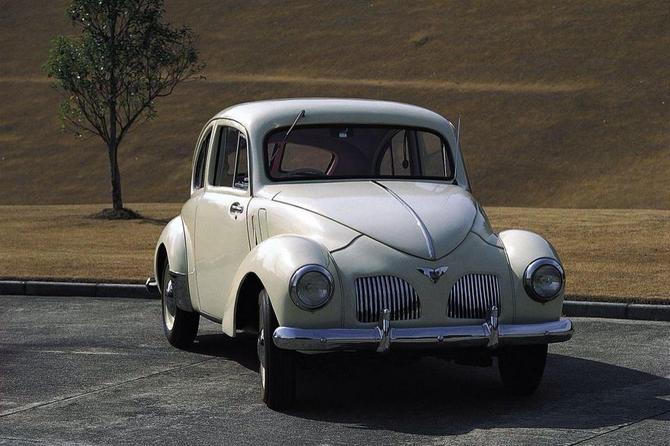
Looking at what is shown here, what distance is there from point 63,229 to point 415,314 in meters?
19.1

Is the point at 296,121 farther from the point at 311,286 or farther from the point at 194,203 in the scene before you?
the point at 311,286

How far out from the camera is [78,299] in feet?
42.9

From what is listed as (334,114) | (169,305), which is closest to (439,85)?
(169,305)

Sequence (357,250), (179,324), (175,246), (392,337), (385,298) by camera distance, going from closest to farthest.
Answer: (392,337), (385,298), (357,250), (175,246), (179,324)

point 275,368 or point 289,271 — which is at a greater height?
point 289,271

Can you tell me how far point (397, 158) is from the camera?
862cm

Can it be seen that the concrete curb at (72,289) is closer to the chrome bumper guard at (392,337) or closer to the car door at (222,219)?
the car door at (222,219)

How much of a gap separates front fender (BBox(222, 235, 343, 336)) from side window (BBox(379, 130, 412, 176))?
4.22ft

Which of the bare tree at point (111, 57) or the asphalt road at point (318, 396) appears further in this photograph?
the bare tree at point (111, 57)

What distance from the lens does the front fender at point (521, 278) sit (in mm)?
7379

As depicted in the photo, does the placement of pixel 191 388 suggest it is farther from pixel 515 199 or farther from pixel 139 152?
pixel 139 152

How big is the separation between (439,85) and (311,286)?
47275 mm

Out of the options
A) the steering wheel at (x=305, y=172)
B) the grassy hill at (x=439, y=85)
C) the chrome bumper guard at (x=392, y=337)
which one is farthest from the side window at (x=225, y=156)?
the grassy hill at (x=439, y=85)

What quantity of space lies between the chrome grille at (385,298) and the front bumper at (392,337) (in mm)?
94
